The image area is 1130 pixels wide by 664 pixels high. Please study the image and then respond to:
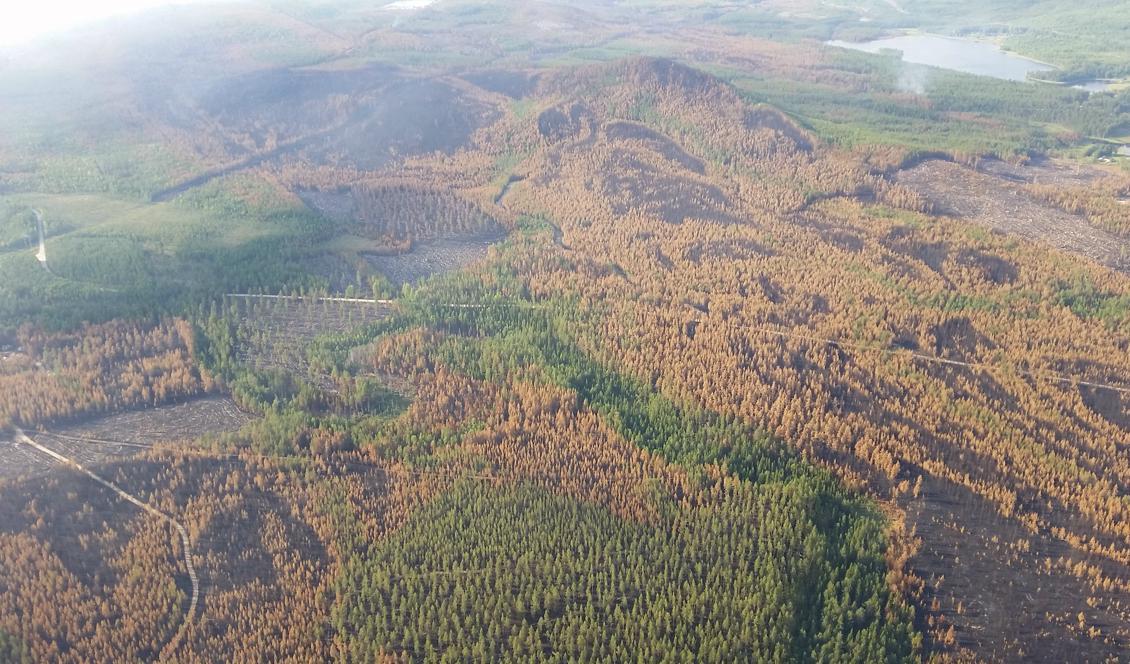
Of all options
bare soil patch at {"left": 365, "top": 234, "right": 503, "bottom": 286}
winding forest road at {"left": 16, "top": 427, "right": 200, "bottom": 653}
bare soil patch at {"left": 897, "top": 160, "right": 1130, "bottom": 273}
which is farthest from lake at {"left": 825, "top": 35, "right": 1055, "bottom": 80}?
winding forest road at {"left": 16, "top": 427, "right": 200, "bottom": 653}

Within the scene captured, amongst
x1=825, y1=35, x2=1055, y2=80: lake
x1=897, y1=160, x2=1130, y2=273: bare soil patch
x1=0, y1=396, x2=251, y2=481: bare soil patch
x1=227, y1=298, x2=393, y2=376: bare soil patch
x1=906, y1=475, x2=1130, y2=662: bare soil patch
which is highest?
x1=825, y1=35, x2=1055, y2=80: lake

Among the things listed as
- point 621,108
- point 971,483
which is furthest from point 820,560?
point 621,108

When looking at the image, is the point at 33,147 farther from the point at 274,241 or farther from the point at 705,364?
the point at 705,364

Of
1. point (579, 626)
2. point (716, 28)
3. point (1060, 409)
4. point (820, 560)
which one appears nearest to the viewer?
point (579, 626)

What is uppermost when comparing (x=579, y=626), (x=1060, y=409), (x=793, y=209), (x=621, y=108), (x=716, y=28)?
(x=716, y=28)

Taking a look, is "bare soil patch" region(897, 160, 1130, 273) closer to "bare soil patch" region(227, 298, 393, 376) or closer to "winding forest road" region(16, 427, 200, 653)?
"bare soil patch" region(227, 298, 393, 376)

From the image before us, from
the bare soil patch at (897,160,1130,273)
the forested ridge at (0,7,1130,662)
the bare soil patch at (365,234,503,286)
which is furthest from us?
the bare soil patch at (897,160,1130,273)

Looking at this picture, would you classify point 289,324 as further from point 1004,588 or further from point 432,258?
point 1004,588
